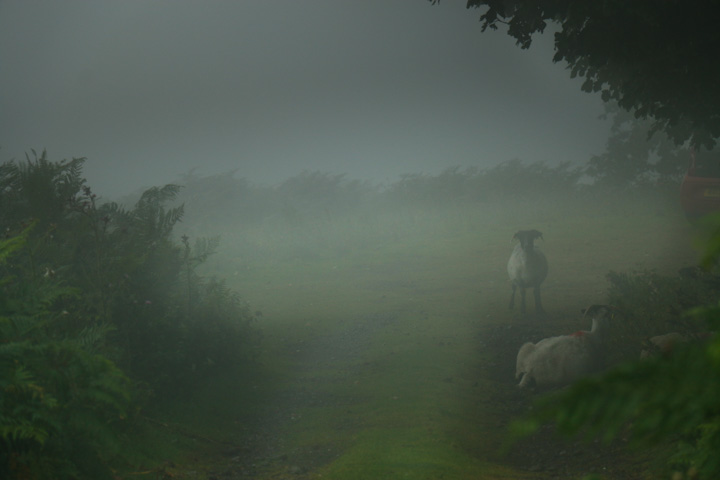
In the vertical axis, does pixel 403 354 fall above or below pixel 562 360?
below

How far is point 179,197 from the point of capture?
4050cm

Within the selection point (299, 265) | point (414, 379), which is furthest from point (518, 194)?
point (414, 379)

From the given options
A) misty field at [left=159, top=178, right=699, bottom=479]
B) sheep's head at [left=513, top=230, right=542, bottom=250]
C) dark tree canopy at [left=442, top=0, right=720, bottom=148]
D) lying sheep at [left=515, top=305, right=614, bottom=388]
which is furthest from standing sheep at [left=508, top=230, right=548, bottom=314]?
dark tree canopy at [left=442, top=0, right=720, bottom=148]

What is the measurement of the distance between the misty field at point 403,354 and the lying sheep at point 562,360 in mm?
473

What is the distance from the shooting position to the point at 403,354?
10.4m

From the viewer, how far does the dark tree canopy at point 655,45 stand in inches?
226

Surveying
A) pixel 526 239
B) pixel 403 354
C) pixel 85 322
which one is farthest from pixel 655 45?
pixel 526 239

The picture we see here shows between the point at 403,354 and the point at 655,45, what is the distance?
6.56m

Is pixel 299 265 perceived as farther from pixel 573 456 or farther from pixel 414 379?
pixel 573 456

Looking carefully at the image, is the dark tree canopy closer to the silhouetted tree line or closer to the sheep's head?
the silhouetted tree line

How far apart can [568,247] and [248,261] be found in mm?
14562

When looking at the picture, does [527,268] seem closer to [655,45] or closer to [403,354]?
[403,354]

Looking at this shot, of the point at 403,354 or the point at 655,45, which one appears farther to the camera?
the point at 403,354

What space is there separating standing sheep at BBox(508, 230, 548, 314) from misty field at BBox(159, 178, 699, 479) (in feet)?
1.65
